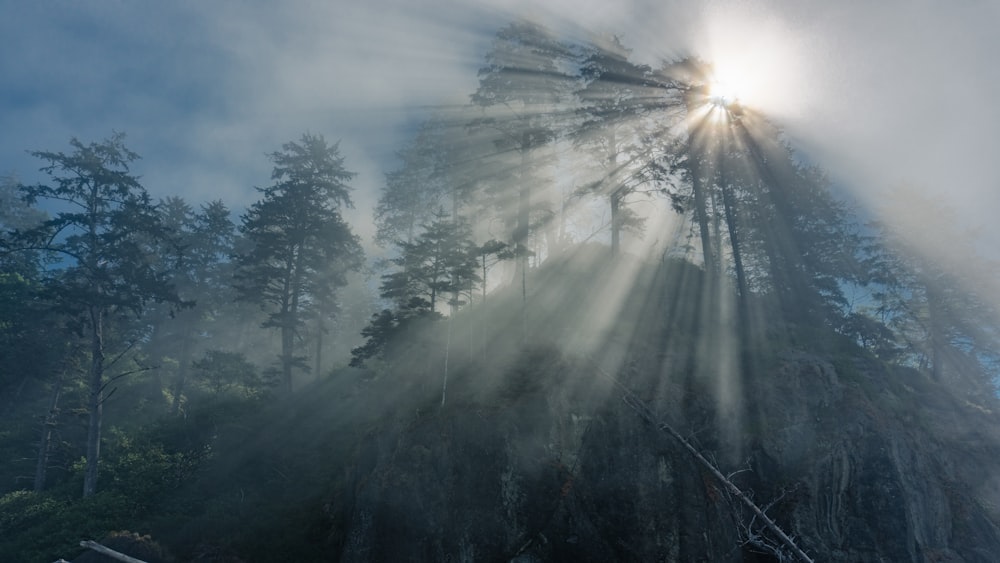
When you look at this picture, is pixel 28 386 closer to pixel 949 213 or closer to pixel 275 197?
pixel 275 197

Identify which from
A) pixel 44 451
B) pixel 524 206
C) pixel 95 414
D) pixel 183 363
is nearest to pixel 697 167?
pixel 524 206

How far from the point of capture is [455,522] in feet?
49.1

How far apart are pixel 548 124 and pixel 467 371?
54.7 feet

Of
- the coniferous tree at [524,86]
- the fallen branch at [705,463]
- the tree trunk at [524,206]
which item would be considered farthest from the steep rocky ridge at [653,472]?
the coniferous tree at [524,86]

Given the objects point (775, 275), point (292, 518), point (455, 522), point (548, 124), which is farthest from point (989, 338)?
point (292, 518)

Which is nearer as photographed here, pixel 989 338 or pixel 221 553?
pixel 221 553

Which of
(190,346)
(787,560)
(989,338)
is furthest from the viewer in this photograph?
(190,346)

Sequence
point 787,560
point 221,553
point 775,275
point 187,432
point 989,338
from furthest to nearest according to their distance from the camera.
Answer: point 989,338 → point 775,275 → point 187,432 → point 221,553 → point 787,560

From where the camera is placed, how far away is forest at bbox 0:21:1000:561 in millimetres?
16891

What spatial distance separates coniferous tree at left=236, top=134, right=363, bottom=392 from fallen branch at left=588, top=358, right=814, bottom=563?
20.8m

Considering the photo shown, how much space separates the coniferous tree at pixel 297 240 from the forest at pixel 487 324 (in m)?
0.19

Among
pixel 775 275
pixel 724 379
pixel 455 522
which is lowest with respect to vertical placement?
pixel 455 522

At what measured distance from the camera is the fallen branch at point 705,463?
46.3 ft

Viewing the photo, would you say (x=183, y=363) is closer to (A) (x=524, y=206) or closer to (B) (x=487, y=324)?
(B) (x=487, y=324)
